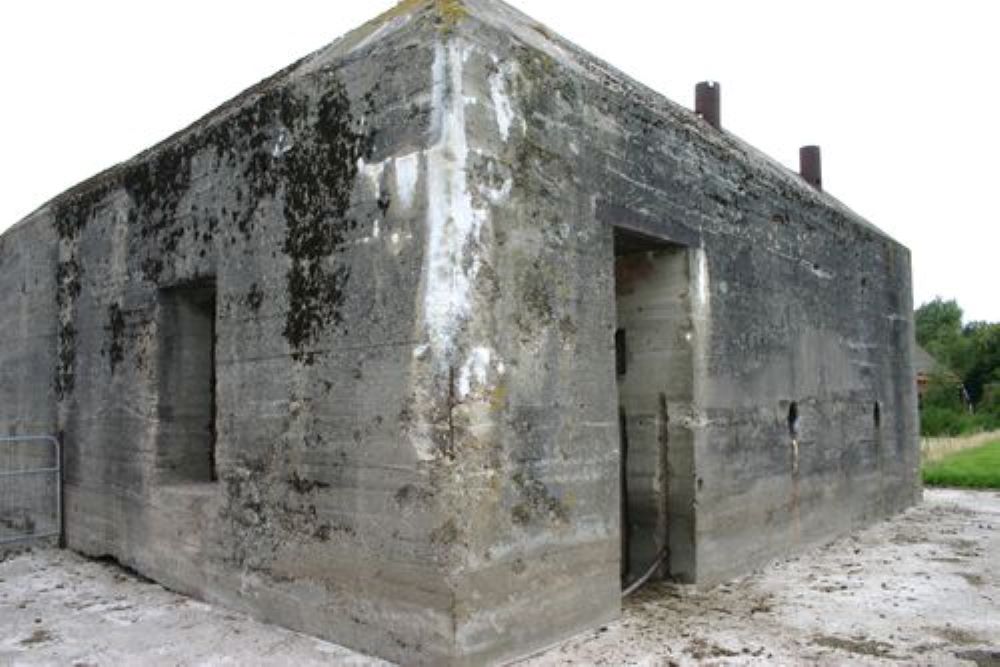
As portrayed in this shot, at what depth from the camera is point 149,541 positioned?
Answer: 6734 mm

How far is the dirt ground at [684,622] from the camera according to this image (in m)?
4.86

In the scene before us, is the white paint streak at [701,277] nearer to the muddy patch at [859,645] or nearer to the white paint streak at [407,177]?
the muddy patch at [859,645]

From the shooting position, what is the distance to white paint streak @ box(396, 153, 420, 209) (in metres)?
4.69

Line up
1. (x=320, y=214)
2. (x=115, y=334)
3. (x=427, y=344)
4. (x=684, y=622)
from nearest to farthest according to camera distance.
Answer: (x=427, y=344)
(x=320, y=214)
(x=684, y=622)
(x=115, y=334)

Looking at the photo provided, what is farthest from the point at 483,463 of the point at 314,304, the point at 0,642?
the point at 0,642

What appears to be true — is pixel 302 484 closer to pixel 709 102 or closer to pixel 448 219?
pixel 448 219

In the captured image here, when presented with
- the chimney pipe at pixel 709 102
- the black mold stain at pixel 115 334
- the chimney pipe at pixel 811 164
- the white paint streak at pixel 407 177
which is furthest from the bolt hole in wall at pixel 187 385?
the chimney pipe at pixel 811 164

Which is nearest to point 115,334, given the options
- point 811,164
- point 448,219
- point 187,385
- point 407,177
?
point 187,385

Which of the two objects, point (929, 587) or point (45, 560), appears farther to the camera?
point (45, 560)

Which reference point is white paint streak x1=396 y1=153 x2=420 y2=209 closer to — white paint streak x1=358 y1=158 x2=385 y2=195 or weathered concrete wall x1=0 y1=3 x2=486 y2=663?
weathered concrete wall x1=0 y1=3 x2=486 y2=663

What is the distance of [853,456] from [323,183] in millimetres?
6782

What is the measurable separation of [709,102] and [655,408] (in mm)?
4502

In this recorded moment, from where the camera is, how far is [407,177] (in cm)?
473

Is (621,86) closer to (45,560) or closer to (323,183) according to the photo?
(323,183)
